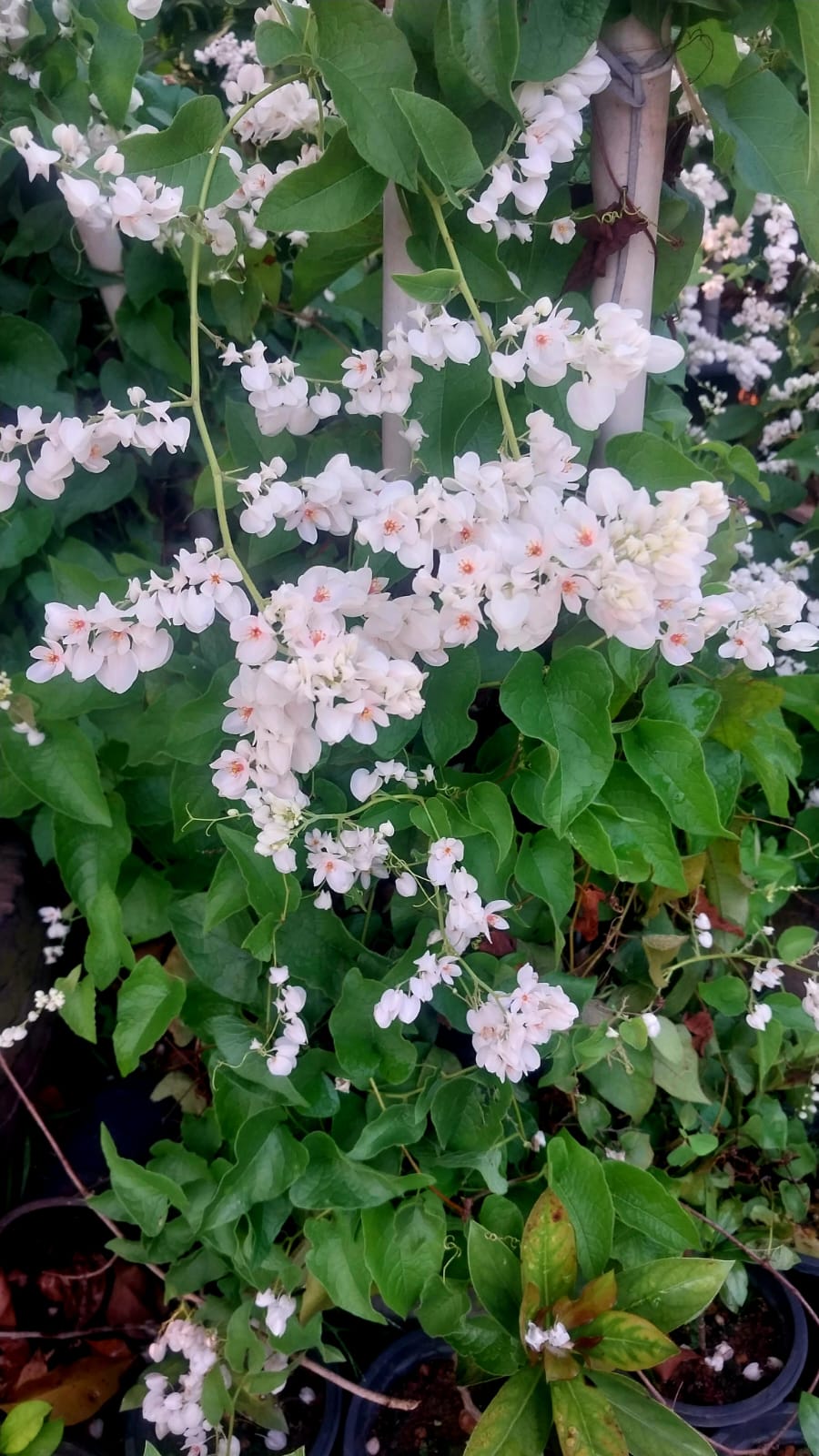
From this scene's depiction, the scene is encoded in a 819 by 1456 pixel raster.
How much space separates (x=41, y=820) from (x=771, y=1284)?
3.46ft

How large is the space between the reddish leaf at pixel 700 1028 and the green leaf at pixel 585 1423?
15.3 inches

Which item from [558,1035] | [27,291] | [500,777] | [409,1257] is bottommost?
[409,1257]

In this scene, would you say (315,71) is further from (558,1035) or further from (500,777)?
(558,1035)

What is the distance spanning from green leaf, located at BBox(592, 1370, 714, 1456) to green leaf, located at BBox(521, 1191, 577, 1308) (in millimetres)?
100

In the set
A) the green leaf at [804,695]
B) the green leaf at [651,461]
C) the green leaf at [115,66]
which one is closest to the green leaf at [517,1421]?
the green leaf at [804,695]

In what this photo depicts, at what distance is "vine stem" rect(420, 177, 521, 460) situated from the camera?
56 cm

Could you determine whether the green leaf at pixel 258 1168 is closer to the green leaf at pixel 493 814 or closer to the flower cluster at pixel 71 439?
the green leaf at pixel 493 814

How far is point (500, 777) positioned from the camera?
0.84 metres

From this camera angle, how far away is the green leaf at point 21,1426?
0.91 m

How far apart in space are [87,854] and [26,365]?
535mm

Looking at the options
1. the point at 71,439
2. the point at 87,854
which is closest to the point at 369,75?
the point at 71,439

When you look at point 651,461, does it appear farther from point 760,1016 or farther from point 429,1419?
point 429,1419

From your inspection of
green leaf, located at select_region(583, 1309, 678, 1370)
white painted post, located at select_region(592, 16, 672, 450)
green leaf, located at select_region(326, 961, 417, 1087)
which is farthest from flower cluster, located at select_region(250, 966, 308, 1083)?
white painted post, located at select_region(592, 16, 672, 450)

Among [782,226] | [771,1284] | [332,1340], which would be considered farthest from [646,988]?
[782,226]
